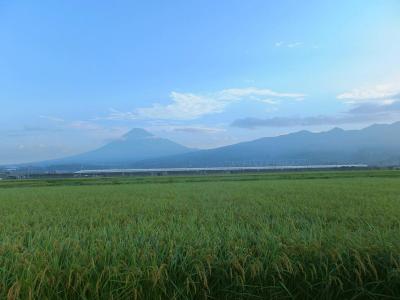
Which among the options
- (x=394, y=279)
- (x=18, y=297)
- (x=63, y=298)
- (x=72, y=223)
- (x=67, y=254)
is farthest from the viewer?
(x=72, y=223)

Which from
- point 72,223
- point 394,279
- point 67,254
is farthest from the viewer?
point 72,223

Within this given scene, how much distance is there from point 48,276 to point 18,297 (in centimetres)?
26

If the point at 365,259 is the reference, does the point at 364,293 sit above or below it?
below

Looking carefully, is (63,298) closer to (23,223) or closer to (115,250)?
(115,250)

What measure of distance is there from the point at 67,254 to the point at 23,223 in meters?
3.63

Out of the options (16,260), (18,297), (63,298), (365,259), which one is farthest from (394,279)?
(16,260)

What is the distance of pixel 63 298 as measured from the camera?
9.68 ft

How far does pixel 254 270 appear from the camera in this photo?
305 cm

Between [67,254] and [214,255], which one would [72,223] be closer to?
[67,254]

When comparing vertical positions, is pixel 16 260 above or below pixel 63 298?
above

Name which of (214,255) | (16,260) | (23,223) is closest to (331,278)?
(214,255)

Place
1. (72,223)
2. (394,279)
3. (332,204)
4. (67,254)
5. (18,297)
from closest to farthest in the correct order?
(18,297), (394,279), (67,254), (72,223), (332,204)

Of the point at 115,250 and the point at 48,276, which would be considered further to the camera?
the point at 115,250

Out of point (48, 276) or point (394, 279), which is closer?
point (48, 276)
